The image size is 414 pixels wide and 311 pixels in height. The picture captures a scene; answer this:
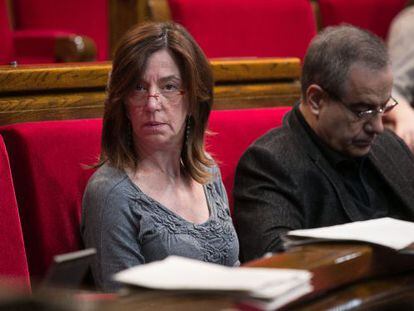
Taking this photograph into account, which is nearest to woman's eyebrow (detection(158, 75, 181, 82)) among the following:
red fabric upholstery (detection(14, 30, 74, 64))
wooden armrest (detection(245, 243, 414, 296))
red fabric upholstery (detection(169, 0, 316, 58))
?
wooden armrest (detection(245, 243, 414, 296))

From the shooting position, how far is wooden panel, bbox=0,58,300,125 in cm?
120

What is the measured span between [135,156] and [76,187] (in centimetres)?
9

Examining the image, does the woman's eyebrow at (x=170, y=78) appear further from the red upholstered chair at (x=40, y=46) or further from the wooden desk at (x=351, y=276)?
the red upholstered chair at (x=40, y=46)

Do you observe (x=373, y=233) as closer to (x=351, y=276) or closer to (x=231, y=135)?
(x=351, y=276)

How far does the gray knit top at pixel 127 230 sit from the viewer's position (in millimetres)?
1050

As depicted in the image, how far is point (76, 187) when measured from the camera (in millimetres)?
1161

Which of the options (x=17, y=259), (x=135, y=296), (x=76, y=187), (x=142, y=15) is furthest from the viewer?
(x=142, y=15)

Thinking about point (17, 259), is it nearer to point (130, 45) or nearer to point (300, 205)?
point (130, 45)

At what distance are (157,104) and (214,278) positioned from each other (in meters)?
0.48

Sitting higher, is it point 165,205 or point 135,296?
point 135,296

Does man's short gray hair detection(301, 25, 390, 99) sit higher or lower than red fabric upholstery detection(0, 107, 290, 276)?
higher

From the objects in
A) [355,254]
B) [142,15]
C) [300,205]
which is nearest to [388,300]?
[355,254]

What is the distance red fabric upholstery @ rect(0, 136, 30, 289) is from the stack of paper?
39 centimetres

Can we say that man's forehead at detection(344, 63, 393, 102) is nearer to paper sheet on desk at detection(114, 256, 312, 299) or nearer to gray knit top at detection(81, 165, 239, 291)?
gray knit top at detection(81, 165, 239, 291)
